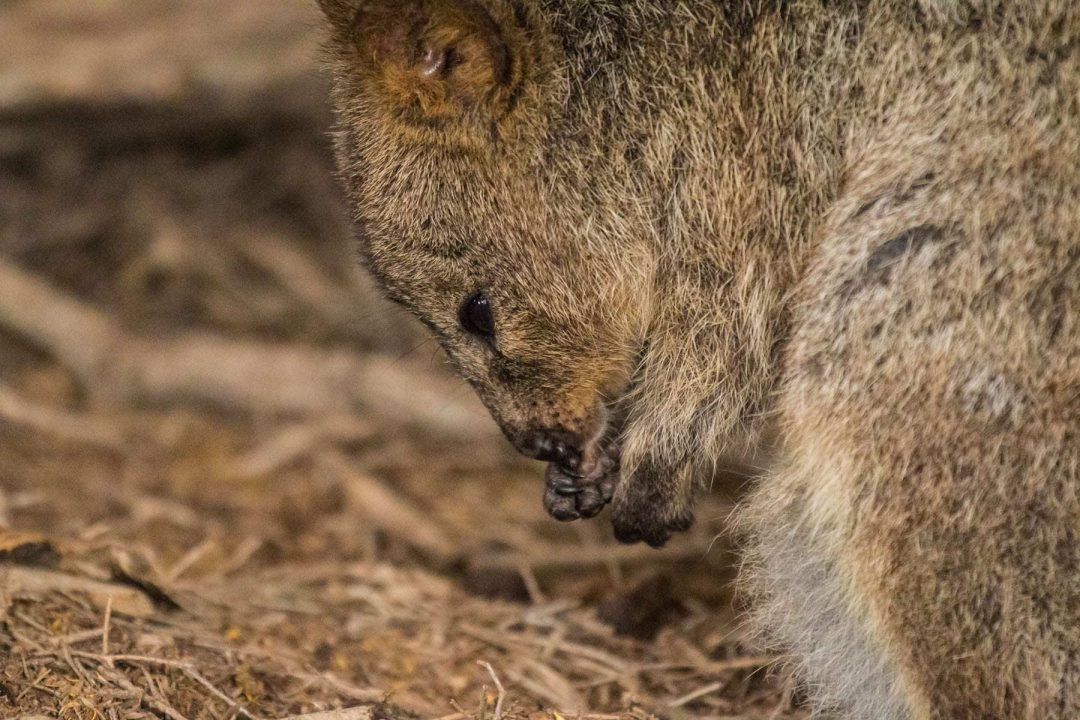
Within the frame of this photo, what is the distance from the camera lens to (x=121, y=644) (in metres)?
3.56

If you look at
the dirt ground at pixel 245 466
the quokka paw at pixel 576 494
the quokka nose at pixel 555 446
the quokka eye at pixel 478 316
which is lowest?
the dirt ground at pixel 245 466

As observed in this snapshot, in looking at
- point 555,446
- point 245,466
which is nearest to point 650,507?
point 555,446

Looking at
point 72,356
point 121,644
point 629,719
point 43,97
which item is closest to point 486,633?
point 629,719

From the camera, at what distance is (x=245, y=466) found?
582cm

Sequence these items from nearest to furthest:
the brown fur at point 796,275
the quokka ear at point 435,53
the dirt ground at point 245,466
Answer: the brown fur at point 796,275, the quokka ear at point 435,53, the dirt ground at point 245,466

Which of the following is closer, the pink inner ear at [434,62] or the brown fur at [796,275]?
the brown fur at [796,275]

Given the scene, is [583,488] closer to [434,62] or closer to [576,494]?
[576,494]

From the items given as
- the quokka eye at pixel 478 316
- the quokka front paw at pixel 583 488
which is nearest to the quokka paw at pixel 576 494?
the quokka front paw at pixel 583 488

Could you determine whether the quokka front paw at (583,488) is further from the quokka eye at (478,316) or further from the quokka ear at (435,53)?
the quokka ear at (435,53)

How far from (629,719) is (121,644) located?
4.79ft

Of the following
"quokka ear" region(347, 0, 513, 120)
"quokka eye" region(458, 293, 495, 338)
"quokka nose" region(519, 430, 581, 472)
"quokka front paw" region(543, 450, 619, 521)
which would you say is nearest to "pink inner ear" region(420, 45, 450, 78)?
"quokka ear" region(347, 0, 513, 120)

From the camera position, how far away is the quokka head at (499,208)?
3.45 metres

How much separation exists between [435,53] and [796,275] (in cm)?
117

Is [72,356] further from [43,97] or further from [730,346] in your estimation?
[730,346]
